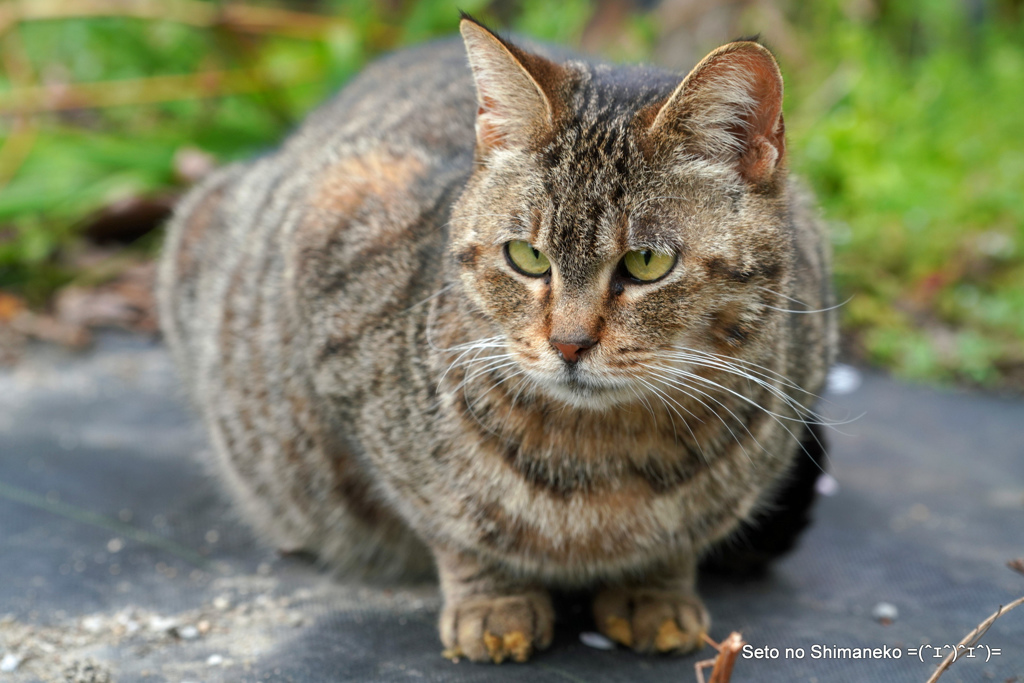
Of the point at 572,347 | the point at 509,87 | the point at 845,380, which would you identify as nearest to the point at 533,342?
the point at 572,347

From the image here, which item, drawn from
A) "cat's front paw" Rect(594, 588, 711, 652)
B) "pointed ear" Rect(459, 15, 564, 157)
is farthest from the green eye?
"cat's front paw" Rect(594, 588, 711, 652)

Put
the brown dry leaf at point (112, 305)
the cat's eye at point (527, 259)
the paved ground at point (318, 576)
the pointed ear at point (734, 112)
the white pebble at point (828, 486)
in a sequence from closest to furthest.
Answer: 1. the pointed ear at point (734, 112)
2. the cat's eye at point (527, 259)
3. the paved ground at point (318, 576)
4. the white pebble at point (828, 486)
5. the brown dry leaf at point (112, 305)

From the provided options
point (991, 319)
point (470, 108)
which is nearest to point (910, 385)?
point (991, 319)

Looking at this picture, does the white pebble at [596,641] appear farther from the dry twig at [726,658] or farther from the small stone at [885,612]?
the small stone at [885,612]

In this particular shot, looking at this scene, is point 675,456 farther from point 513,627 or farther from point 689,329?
point 513,627

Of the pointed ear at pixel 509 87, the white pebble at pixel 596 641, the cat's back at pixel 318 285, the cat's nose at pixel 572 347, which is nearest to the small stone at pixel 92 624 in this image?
the cat's back at pixel 318 285

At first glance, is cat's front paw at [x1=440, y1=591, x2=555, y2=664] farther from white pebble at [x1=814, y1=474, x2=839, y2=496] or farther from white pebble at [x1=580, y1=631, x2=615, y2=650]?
white pebble at [x1=814, y1=474, x2=839, y2=496]
